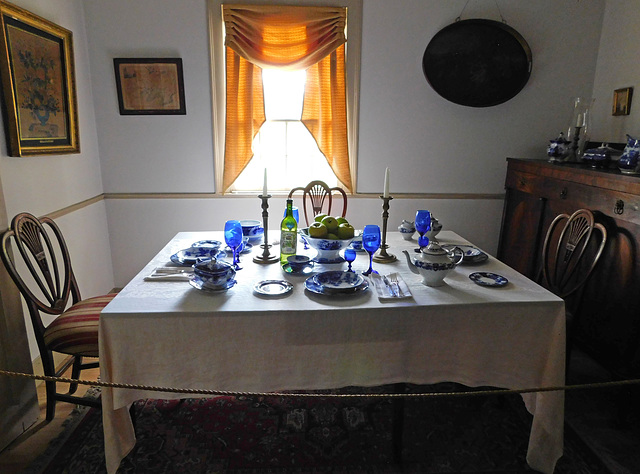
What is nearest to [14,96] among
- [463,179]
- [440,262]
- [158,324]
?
[158,324]

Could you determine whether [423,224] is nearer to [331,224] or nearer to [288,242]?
[331,224]

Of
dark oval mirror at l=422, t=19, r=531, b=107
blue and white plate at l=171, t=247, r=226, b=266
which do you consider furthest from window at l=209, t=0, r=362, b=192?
blue and white plate at l=171, t=247, r=226, b=266

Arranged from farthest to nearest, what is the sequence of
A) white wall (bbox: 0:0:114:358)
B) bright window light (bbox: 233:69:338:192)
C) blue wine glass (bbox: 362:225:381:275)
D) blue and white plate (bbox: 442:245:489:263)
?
1. bright window light (bbox: 233:69:338:192)
2. white wall (bbox: 0:0:114:358)
3. blue and white plate (bbox: 442:245:489:263)
4. blue wine glass (bbox: 362:225:381:275)

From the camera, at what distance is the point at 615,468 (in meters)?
1.74

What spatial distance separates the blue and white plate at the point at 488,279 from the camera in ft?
5.39

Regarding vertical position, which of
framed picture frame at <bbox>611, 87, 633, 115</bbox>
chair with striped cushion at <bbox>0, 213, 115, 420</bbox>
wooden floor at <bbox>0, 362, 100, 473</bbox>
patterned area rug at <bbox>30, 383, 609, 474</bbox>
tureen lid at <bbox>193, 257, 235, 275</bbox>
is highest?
framed picture frame at <bbox>611, 87, 633, 115</bbox>

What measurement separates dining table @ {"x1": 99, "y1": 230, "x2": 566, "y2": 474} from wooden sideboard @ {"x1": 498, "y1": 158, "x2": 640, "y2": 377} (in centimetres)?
63

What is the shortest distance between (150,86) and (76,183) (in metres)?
0.85

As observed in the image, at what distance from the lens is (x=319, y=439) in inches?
72.8

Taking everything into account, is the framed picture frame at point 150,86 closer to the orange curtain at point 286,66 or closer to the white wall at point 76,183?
the white wall at point 76,183

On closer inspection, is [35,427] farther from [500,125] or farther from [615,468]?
[500,125]

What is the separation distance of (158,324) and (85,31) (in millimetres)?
2537

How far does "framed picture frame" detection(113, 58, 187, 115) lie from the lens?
2996mm

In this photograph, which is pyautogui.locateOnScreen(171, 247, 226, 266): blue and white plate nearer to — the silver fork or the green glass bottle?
the green glass bottle
